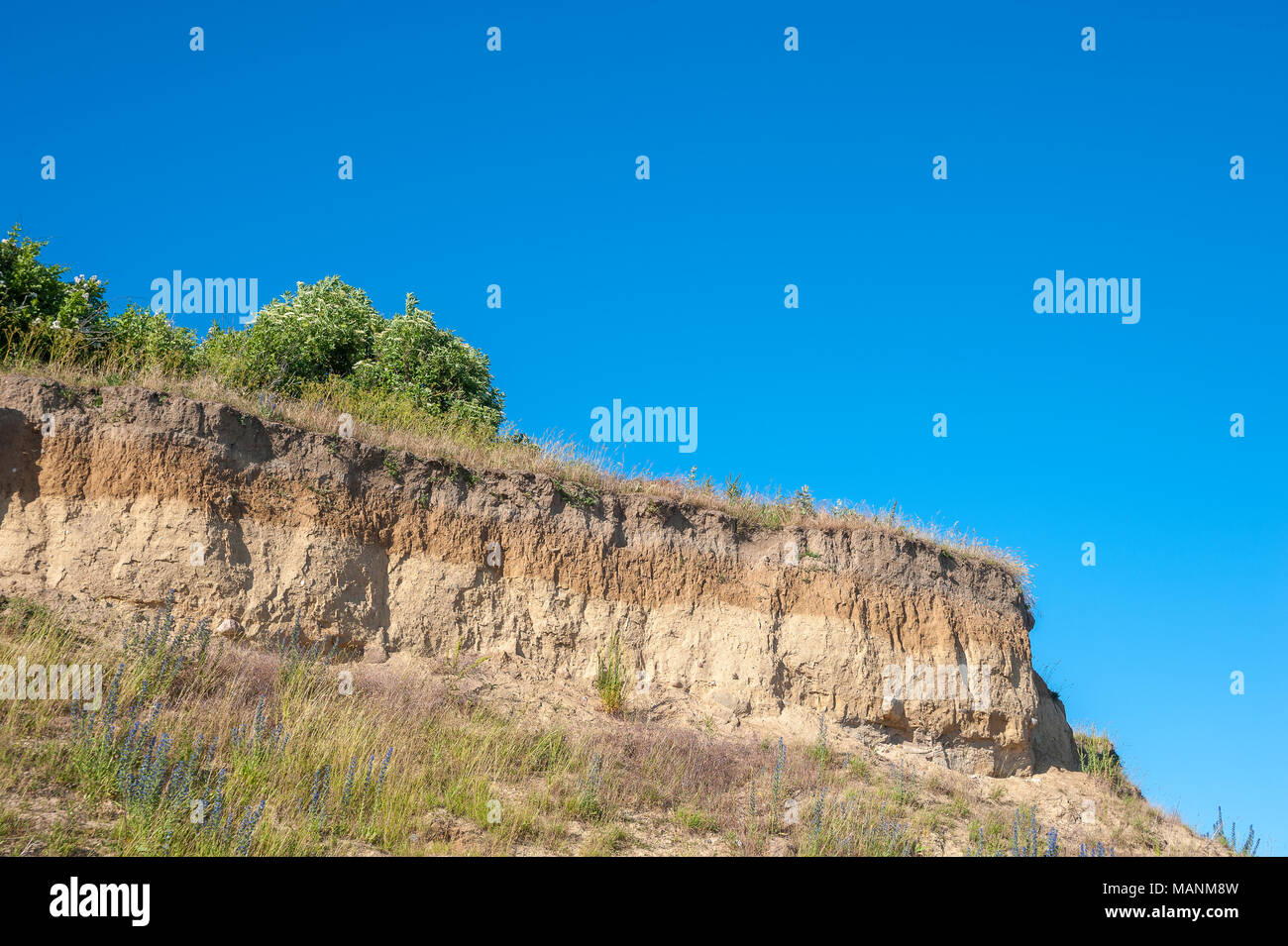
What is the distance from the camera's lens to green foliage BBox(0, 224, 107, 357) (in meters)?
16.6

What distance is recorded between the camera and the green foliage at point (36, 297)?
16609 mm

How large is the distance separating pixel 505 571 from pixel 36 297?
11.5 meters

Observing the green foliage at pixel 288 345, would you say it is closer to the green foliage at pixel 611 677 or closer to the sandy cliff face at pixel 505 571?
the sandy cliff face at pixel 505 571

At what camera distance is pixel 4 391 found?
1374 cm

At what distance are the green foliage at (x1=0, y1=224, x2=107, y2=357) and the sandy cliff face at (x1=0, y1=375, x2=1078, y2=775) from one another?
3.63 m

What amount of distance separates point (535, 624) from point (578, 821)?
454 cm

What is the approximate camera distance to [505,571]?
16000 mm
